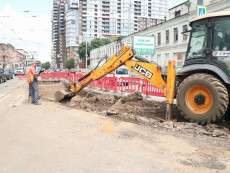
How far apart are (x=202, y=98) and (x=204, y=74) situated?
23.8 inches

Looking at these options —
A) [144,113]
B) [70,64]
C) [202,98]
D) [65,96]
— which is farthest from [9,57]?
[202,98]

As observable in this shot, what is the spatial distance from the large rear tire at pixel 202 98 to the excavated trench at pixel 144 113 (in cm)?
28

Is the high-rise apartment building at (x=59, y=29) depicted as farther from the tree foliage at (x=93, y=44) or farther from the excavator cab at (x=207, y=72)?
the excavator cab at (x=207, y=72)

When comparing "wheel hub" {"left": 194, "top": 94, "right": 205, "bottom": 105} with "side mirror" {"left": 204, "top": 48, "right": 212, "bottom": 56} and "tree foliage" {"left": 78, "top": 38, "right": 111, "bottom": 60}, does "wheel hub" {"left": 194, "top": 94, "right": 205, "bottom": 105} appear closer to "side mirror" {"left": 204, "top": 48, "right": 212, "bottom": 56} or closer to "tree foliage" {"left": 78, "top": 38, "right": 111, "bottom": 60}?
"side mirror" {"left": 204, "top": 48, "right": 212, "bottom": 56}

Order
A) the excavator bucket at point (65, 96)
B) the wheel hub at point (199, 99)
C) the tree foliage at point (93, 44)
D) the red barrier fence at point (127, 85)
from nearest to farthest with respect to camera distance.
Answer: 1. the wheel hub at point (199, 99)
2. the excavator bucket at point (65, 96)
3. the red barrier fence at point (127, 85)
4. the tree foliage at point (93, 44)

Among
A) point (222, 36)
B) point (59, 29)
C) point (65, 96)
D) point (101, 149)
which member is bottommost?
point (101, 149)

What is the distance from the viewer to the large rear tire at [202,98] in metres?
10.6

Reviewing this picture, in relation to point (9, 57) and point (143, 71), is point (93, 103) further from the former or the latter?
point (9, 57)

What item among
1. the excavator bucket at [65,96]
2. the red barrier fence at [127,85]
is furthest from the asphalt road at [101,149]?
the red barrier fence at [127,85]

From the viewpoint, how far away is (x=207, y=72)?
11242 mm

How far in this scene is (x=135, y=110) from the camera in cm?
1448

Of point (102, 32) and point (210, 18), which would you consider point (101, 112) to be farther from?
point (102, 32)

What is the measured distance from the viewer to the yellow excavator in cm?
1071

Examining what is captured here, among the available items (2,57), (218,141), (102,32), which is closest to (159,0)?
(102,32)
